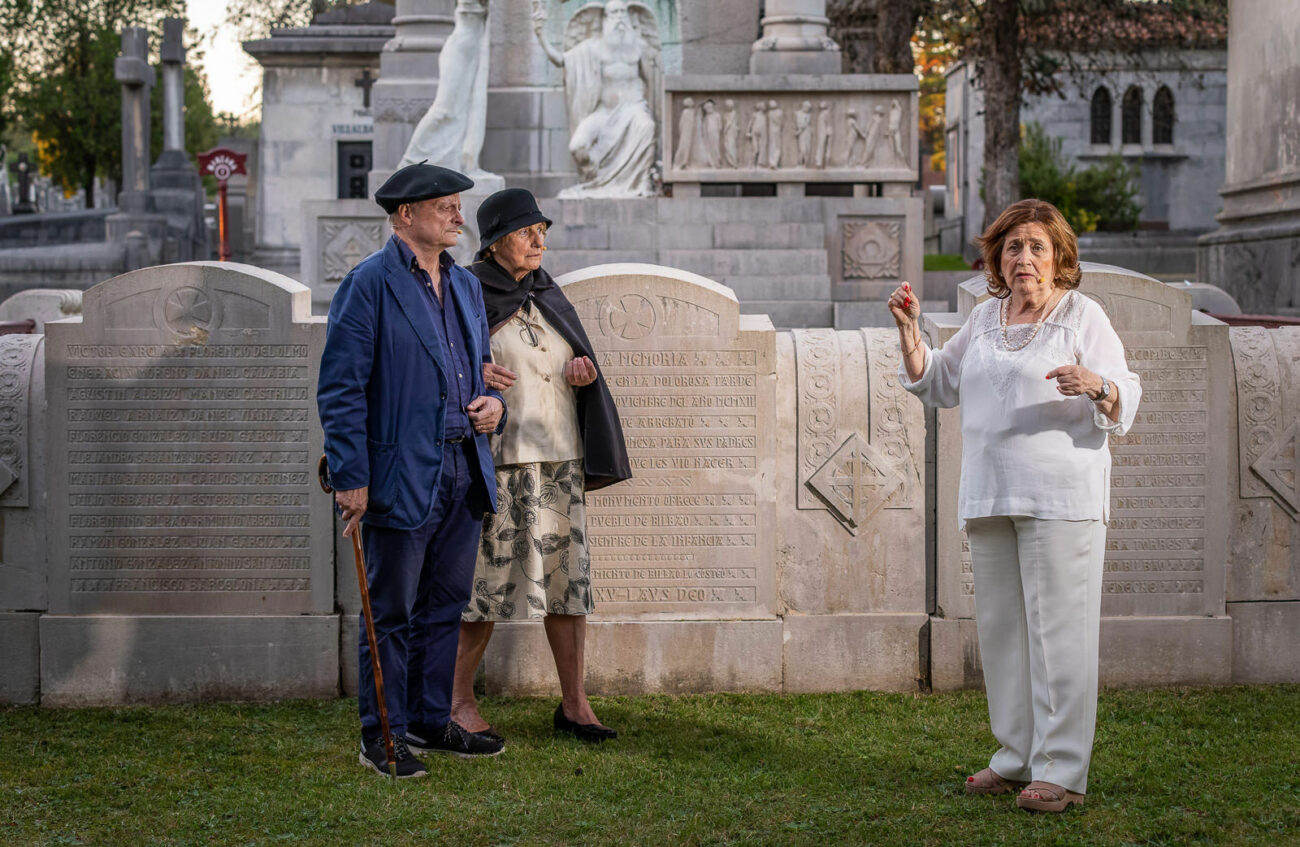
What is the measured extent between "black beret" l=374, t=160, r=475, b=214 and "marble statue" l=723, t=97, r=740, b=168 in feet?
33.1

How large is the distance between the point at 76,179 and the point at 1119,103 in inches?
1580

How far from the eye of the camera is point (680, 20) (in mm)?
15906

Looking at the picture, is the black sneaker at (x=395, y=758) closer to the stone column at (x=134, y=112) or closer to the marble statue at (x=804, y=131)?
the marble statue at (x=804, y=131)

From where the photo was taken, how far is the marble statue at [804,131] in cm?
1486

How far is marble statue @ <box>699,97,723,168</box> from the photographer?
1486 cm

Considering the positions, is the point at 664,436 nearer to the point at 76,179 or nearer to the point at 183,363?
the point at 183,363

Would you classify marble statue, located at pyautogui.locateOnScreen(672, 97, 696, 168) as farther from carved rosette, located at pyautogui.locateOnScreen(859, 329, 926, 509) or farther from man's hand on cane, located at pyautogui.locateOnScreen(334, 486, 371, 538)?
man's hand on cane, located at pyautogui.locateOnScreen(334, 486, 371, 538)

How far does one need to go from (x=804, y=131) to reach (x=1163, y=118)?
39.1 meters

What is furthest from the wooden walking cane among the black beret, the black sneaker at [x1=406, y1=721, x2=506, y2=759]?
the black beret

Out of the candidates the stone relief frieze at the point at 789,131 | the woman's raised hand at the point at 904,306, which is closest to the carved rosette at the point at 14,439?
the woman's raised hand at the point at 904,306

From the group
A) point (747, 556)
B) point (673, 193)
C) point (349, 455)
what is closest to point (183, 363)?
point (349, 455)

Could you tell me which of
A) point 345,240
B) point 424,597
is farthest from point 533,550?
point 345,240

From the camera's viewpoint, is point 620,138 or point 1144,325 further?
point 620,138

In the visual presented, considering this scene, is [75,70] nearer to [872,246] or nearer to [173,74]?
[173,74]
